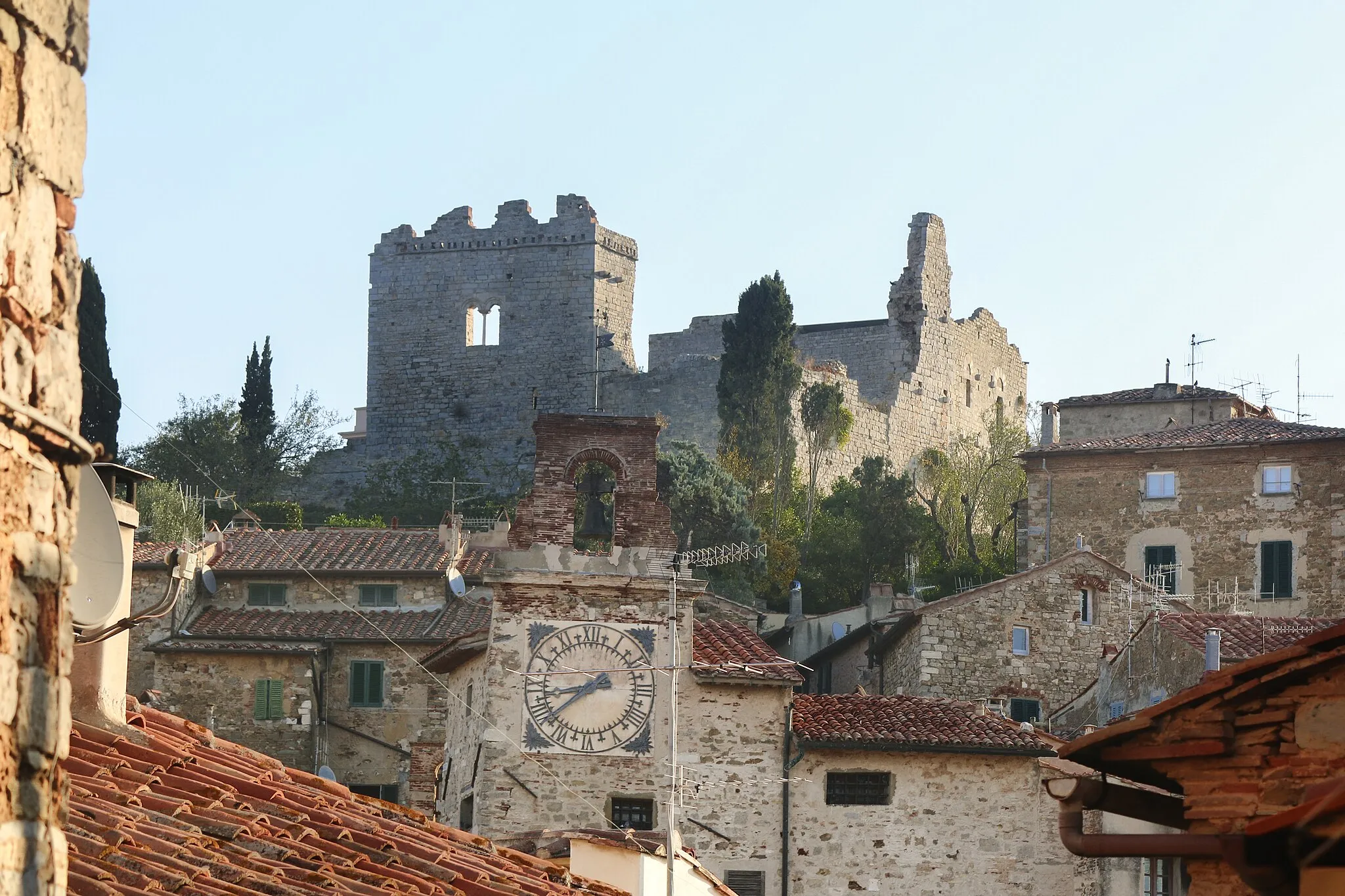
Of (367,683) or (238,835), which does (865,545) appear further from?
(238,835)

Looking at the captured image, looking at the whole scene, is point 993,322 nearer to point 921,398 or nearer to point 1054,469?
point 921,398

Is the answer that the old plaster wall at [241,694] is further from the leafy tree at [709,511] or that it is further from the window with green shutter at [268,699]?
the leafy tree at [709,511]

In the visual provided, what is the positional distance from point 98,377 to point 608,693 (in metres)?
28.3

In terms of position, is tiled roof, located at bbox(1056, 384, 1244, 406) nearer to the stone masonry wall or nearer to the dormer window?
the dormer window

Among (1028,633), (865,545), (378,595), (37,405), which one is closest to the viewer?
(37,405)

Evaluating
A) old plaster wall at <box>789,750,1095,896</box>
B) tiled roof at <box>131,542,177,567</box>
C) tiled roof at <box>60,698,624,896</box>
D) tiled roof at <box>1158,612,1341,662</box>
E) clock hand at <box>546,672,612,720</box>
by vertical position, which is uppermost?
tiled roof at <box>131,542,177,567</box>

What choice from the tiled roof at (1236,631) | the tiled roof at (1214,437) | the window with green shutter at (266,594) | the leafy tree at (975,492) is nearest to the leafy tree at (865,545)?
the leafy tree at (975,492)

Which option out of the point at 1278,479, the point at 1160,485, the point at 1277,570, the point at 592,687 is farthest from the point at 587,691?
the point at 1278,479

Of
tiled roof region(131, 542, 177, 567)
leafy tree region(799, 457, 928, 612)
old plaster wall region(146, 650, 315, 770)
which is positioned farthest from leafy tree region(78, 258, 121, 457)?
leafy tree region(799, 457, 928, 612)

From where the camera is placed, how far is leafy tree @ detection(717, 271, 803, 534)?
5459 cm

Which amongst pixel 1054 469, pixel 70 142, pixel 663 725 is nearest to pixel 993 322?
pixel 1054 469

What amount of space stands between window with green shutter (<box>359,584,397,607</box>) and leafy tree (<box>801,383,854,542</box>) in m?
17.5

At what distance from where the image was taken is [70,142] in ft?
18.1

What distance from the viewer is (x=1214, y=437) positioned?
1697 inches
